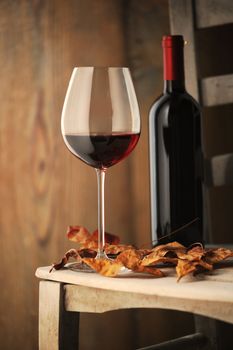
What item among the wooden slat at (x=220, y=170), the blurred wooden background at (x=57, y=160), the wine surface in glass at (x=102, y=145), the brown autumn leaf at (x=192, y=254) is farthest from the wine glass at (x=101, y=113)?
the blurred wooden background at (x=57, y=160)

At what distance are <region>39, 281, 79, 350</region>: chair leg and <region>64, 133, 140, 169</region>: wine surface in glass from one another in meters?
0.19

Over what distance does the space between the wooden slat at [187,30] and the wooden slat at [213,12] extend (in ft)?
0.06

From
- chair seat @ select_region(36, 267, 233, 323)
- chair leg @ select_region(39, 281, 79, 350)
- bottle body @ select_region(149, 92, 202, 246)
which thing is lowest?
chair leg @ select_region(39, 281, 79, 350)

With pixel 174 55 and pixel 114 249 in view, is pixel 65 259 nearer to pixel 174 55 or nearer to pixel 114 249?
pixel 114 249

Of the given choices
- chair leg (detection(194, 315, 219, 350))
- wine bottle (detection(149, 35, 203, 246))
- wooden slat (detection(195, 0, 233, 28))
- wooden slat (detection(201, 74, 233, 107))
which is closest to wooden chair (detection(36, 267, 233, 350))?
wine bottle (detection(149, 35, 203, 246))

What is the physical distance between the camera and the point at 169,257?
3.41 ft

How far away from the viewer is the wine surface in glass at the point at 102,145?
1.02 metres

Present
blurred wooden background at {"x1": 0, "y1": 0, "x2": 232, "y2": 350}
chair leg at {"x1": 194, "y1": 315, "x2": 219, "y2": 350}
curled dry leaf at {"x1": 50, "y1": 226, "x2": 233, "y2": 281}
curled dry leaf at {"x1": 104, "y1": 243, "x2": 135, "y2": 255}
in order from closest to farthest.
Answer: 1. curled dry leaf at {"x1": 50, "y1": 226, "x2": 233, "y2": 281}
2. curled dry leaf at {"x1": 104, "y1": 243, "x2": 135, "y2": 255}
3. chair leg at {"x1": 194, "y1": 315, "x2": 219, "y2": 350}
4. blurred wooden background at {"x1": 0, "y1": 0, "x2": 232, "y2": 350}

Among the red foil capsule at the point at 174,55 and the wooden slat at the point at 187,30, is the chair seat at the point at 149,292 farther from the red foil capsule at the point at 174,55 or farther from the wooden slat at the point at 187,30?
the wooden slat at the point at 187,30

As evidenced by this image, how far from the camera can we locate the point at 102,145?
1025 millimetres

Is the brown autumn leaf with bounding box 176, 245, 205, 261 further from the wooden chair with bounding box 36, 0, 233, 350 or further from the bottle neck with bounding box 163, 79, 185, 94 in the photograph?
the bottle neck with bounding box 163, 79, 185, 94

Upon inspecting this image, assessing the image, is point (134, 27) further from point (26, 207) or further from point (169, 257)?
point (169, 257)

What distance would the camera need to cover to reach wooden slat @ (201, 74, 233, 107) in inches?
59.7

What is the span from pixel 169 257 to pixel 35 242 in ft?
3.22
